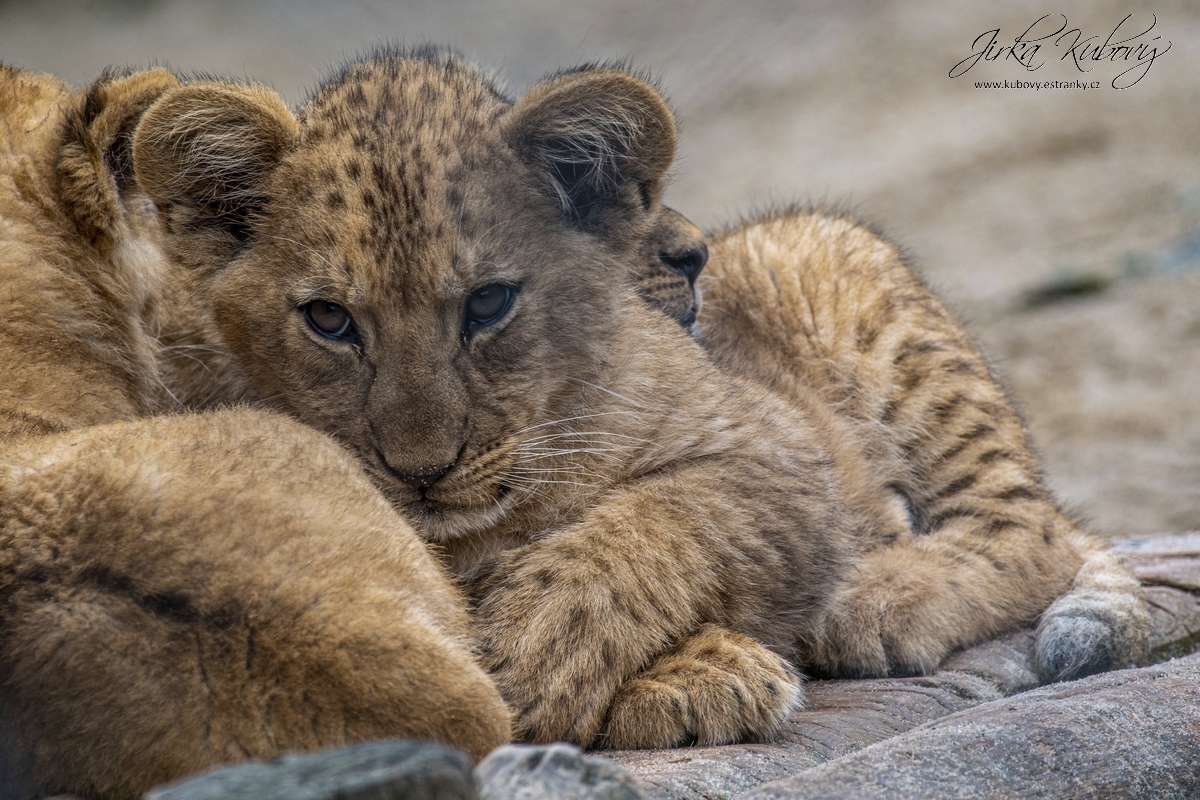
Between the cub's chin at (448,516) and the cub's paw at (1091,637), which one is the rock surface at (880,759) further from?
the cub's chin at (448,516)

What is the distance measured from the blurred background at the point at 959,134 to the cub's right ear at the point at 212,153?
4675mm

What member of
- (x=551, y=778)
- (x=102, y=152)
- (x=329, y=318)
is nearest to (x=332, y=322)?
(x=329, y=318)

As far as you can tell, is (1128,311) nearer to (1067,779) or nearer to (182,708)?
(1067,779)

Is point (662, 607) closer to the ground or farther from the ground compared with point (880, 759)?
farther from the ground

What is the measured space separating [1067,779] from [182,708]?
1861mm

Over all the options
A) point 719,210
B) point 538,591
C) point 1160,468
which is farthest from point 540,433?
point 719,210

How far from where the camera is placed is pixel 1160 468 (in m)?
8.12

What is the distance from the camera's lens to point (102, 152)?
3.39 meters

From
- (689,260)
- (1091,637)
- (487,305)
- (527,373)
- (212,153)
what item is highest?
(689,260)

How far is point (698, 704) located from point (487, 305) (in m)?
1.24

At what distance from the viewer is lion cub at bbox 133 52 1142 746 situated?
10.7 ft

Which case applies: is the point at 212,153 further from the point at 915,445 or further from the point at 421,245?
the point at 915,445

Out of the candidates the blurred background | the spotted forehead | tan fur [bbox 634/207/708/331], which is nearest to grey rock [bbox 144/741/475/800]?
the spotted forehead

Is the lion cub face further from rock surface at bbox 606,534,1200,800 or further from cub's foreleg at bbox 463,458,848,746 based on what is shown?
rock surface at bbox 606,534,1200,800
